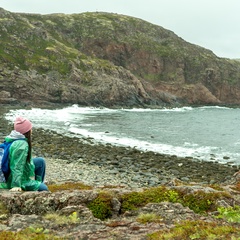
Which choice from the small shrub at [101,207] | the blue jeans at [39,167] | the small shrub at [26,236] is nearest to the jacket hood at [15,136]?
the blue jeans at [39,167]

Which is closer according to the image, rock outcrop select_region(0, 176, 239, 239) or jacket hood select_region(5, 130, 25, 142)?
rock outcrop select_region(0, 176, 239, 239)

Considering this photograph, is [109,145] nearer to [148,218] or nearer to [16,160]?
[16,160]

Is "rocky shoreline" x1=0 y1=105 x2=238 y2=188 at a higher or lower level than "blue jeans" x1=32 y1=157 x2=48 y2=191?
lower

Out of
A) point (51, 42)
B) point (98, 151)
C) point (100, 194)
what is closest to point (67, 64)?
point (51, 42)

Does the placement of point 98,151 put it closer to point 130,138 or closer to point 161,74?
point 130,138

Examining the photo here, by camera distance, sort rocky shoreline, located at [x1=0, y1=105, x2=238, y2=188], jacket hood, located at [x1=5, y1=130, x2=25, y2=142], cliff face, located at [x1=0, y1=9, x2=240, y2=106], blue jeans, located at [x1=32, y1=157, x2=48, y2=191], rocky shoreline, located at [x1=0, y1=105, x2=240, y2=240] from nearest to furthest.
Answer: rocky shoreline, located at [x1=0, y1=105, x2=240, y2=240]
jacket hood, located at [x1=5, y1=130, x2=25, y2=142]
blue jeans, located at [x1=32, y1=157, x2=48, y2=191]
rocky shoreline, located at [x1=0, y1=105, x2=238, y2=188]
cliff face, located at [x1=0, y1=9, x2=240, y2=106]

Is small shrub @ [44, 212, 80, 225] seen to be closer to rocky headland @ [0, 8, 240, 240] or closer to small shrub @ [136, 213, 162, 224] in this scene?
rocky headland @ [0, 8, 240, 240]

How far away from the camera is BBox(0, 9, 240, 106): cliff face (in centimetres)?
9369

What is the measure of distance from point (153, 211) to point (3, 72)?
89.5 metres

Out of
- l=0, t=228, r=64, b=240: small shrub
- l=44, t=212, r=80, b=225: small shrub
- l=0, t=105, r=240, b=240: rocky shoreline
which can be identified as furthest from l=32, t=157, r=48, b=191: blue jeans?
l=0, t=228, r=64, b=240: small shrub

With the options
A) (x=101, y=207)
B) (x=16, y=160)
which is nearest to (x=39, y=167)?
(x=16, y=160)

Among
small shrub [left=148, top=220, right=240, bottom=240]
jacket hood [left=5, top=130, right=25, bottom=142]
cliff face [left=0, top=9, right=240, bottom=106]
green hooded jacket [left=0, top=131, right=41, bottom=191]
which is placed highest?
cliff face [left=0, top=9, right=240, bottom=106]

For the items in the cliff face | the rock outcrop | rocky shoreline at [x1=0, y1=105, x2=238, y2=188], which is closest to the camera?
the rock outcrop

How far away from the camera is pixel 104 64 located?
116438mm
